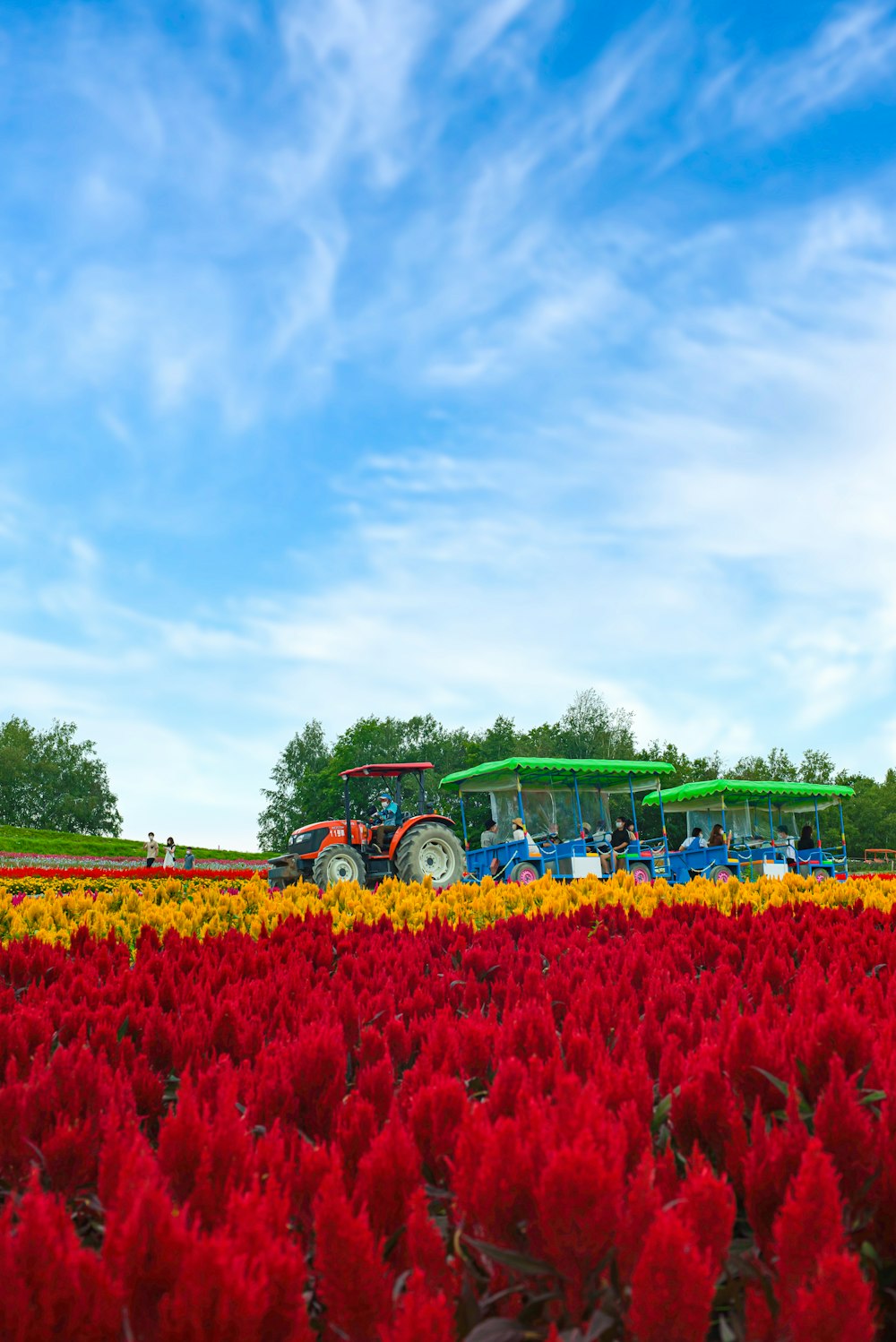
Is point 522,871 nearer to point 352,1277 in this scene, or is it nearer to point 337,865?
point 337,865

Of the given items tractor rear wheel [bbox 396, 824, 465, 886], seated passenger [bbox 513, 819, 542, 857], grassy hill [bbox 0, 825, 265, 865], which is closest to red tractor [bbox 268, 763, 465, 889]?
tractor rear wheel [bbox 396, 824, 465, 886]

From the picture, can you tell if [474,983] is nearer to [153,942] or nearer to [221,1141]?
[221,1141]

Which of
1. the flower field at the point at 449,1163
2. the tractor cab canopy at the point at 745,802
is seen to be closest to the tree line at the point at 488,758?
the tractor cab canopy at the point at 745,802

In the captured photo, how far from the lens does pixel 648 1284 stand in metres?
1.44

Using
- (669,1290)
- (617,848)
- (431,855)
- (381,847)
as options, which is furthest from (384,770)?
(669,1290)

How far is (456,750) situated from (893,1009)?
71.8 meters

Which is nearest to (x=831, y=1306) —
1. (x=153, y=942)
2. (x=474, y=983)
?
(x=474, y=983)

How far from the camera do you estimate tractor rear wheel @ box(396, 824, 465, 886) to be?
1725 centimetres

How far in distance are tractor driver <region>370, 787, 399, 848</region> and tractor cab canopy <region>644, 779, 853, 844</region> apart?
33.6 feet

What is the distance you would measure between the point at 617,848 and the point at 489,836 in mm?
3648

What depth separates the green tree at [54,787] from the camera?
78125mm

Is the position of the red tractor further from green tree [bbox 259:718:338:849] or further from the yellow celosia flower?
green tree [bbox 259:718:338:849]

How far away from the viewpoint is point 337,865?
16.6 meters

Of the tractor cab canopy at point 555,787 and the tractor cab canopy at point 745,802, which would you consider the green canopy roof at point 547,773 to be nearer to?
the tractor cab canopy at point 555,787
